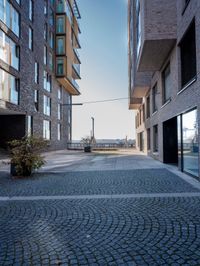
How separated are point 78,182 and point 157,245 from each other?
4.87 m

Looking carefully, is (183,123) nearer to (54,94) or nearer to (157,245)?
(157,245)

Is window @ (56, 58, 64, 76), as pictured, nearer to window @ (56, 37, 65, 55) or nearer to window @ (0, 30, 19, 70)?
window @ (56, 37, 65, 55)

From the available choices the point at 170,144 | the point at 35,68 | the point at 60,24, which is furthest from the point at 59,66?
the point at 170,144

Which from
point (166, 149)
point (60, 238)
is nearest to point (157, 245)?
point (60, 238)

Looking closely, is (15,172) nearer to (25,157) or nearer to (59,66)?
Result: (25,157)

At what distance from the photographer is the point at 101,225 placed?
12.8 feet

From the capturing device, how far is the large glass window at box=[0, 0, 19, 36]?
15406 millimetres

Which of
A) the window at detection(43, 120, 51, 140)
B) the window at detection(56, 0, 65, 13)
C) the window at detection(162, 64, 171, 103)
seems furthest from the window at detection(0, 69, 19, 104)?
the window at detection(56, 0, 65, 13)

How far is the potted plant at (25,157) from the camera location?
29.4 ft

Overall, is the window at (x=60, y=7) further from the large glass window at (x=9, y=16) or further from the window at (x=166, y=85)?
the window at (x=166, y=85)

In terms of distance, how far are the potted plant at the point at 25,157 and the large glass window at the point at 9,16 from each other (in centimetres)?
1083

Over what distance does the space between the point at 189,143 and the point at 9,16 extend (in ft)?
51.7

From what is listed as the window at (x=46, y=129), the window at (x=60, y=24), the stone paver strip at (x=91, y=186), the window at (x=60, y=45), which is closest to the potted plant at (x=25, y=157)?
the stone paver strip at (x=91, y=186)

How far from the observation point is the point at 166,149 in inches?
507
